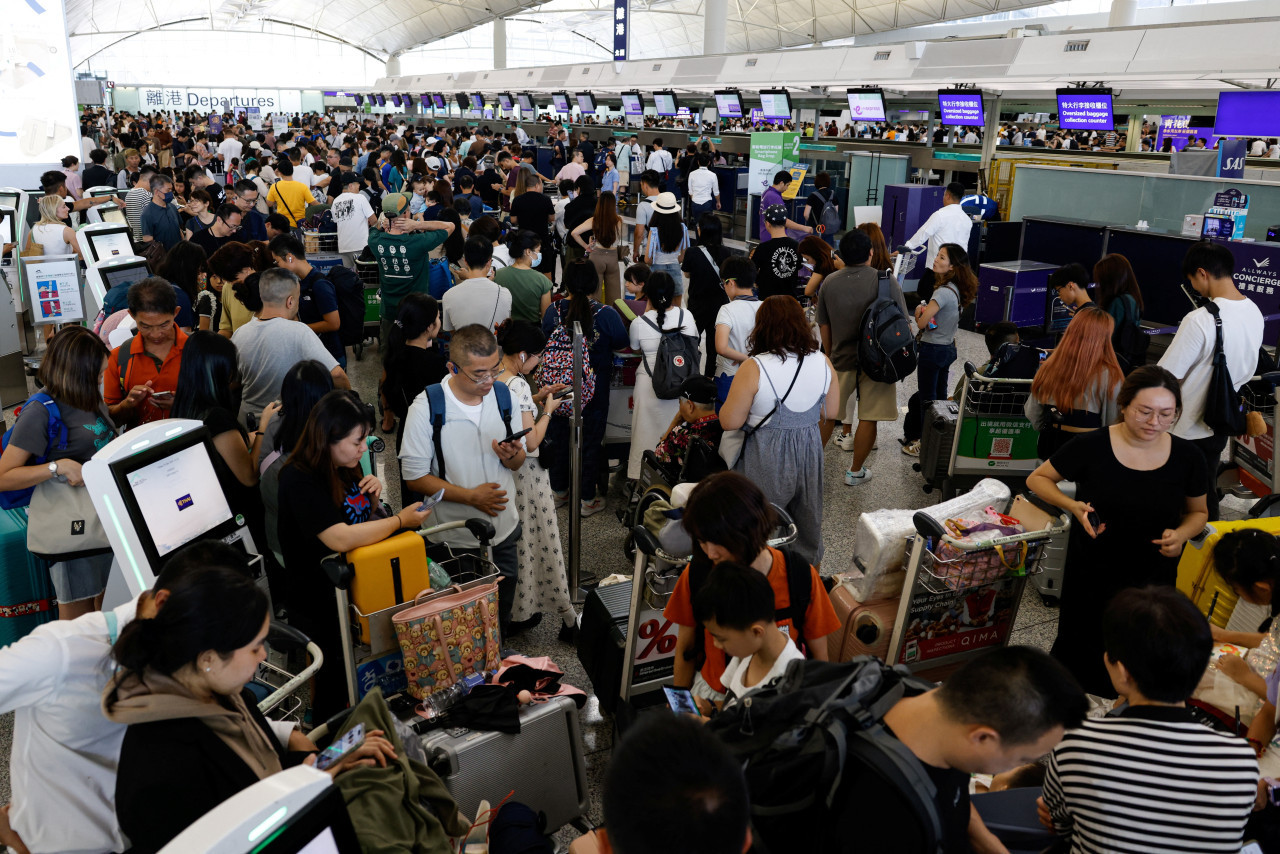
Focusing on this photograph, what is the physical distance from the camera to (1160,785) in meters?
1.91

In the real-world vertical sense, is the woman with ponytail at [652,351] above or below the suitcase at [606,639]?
above

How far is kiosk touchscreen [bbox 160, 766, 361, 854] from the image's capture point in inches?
43.1

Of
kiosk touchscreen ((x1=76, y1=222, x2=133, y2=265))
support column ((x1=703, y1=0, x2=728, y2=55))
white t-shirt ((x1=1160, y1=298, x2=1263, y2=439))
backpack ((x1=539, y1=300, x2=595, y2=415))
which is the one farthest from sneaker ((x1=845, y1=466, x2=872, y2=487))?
support column ((x1=703, y1=0, x2=728, y2=55))

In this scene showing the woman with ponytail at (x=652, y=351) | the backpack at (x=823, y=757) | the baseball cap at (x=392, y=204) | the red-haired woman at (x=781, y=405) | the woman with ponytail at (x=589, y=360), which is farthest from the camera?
the baseball cap at (x=392, y=204)

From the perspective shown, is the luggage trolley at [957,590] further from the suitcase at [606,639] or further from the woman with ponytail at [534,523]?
the woman with ponytail at [534,523]

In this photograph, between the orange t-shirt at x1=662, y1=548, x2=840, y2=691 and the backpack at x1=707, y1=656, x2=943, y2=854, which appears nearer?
the backpack at x1=707, y1=656, x2=943, y2=854

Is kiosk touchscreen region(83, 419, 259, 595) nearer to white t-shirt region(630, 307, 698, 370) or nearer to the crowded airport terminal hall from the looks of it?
the crowded airport terminal hall

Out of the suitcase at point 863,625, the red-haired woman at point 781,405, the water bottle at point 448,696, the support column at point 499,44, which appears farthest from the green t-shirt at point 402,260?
the support column at point 499,44

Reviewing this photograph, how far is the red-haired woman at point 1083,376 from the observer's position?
165 inches

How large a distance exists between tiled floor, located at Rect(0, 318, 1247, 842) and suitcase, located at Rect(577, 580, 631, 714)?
127 mm

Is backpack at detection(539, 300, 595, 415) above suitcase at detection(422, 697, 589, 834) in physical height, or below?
above

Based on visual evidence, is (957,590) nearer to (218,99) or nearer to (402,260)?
(402,260)

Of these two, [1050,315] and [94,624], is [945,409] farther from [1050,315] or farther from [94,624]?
[94,624]

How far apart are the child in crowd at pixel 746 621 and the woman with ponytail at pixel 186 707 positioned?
100cm
